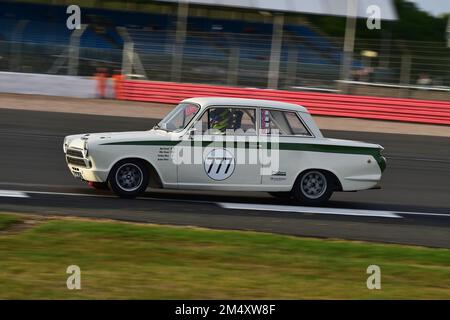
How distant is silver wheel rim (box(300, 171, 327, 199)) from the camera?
456 inches

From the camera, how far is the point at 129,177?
36.2ft

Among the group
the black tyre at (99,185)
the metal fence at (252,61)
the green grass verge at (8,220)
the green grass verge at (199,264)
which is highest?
the metal fence at (252,61)

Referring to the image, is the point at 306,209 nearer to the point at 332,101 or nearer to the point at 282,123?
the point at 282,123

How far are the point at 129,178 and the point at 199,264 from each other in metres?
3.45

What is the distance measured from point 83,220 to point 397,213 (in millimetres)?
4473

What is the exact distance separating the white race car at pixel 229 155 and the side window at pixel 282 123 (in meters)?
0.01

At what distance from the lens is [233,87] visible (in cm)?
2758

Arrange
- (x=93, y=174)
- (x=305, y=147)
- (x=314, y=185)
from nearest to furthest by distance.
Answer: (x=93, y=174)
(x=305, y=147)
(x=314, y=185)

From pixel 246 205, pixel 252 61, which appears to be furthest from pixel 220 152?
pixel 252 61

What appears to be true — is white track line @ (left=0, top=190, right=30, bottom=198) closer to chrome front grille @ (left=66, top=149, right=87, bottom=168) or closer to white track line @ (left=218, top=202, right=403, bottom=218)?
chrome front grille @ (left=66, top=149, right=87, bottom=168)

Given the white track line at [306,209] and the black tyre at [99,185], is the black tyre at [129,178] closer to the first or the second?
the black tyre at [99,185]

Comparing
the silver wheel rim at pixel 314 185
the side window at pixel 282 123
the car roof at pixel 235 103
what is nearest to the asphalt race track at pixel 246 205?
the silver wheel rim at pixel 314 185

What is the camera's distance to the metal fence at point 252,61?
89.0 feet
